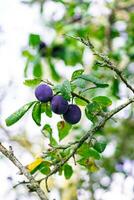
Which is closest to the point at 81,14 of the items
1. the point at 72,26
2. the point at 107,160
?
the point at 72,26

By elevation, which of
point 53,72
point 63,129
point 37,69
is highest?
point 53,72

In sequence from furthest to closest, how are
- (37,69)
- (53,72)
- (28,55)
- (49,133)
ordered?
(53,72)
(28,55)
(37,69)
(49,133)

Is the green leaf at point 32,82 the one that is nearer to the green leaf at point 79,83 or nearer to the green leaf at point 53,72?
the green leaf at point 79,83

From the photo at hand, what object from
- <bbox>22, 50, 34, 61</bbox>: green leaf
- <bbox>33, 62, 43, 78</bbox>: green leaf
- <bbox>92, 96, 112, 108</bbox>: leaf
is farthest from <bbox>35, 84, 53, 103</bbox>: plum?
<bbox>22, 50, 34, 61</bbox>: green leaf

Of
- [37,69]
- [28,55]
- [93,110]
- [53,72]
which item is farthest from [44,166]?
[53,72]

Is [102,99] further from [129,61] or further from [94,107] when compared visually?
[129,61]

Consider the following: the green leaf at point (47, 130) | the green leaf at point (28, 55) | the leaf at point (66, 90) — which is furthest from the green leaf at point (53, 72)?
the leaf at point (66, 90)

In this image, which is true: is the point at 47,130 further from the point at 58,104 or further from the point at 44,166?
the point at 58,104
